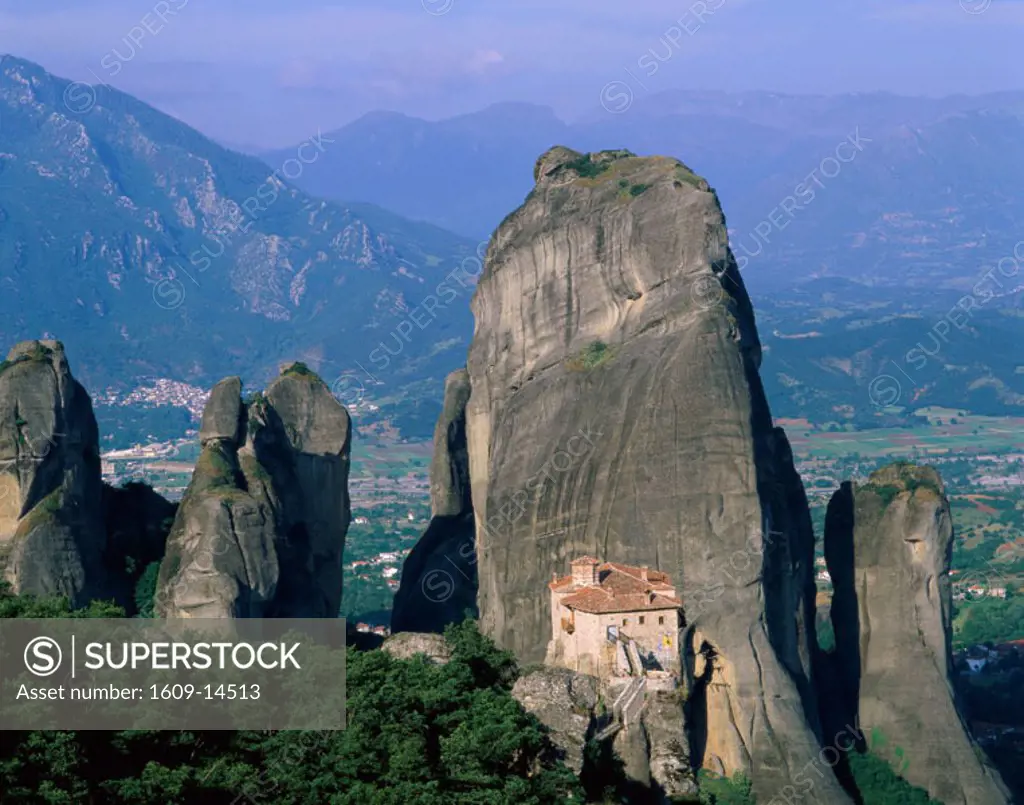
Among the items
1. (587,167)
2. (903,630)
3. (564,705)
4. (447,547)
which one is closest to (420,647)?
(564,705)

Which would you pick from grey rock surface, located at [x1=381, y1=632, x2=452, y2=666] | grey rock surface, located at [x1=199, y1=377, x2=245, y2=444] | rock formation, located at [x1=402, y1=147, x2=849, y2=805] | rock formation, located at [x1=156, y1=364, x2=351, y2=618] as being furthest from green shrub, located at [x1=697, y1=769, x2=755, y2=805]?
grey rock surface, located at [x1=199, y1=377, x2=245, y2=444]

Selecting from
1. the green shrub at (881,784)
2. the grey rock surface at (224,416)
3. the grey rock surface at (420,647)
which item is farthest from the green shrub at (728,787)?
the grey rock surface at (224,416)

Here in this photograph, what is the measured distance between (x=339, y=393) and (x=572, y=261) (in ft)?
435

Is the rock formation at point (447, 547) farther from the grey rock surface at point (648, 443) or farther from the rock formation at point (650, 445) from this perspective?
the rock formation at point (650, 445)

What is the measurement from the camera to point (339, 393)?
189250 millimetres

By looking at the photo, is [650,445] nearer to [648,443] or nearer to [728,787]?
[648,443]

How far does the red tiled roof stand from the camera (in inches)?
1738

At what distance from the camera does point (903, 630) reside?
53781mm

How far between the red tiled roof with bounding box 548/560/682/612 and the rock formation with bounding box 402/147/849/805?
115 centimetres

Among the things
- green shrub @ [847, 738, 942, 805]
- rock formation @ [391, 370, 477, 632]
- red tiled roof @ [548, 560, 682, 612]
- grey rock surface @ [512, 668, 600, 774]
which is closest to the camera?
grey rock surface @ [512, 668, 600, 774]

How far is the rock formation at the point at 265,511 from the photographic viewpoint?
48875 millimetres

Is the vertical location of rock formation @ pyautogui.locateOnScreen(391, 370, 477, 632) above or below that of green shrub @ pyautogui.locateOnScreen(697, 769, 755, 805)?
above

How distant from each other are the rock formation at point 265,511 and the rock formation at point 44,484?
2.10 meters

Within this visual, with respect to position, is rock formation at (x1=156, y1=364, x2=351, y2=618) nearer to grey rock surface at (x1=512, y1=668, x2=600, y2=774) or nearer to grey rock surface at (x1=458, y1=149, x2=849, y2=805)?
grey rock surface at (x1=458, y1=149, x2=849, y2=805)
